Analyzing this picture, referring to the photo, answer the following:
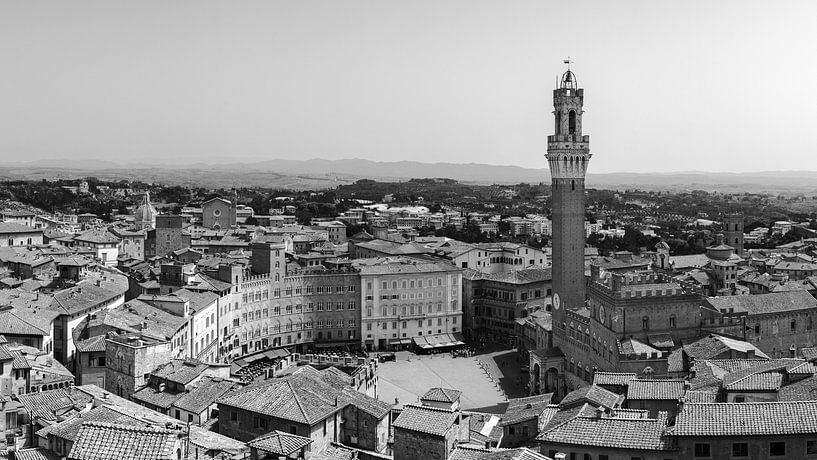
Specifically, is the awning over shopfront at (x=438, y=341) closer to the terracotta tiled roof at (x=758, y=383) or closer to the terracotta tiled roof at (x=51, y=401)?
the terracotta tiled roof at (x=51, y=401)

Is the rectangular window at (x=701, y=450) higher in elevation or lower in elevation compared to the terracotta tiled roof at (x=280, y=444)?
higher

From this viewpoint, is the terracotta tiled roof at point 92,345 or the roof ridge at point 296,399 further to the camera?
the terracotta tiled roof at point 92,345

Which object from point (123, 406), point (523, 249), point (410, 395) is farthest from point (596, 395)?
point (523, 249)

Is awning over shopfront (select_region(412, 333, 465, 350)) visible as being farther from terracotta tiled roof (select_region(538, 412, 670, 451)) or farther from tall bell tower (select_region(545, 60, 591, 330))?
terracotta tiled roof (select_region(538, 412, 670, 451))

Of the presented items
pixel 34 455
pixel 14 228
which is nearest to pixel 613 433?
pixel 34 455

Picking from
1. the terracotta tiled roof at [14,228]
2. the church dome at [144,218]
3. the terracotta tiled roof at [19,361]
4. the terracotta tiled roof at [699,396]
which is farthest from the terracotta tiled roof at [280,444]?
the church dome at [144,218]

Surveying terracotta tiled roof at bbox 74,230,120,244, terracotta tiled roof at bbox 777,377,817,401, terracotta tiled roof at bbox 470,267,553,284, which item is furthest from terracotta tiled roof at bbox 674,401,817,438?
terracotta tiled roof at bbox 74,230,120,244
